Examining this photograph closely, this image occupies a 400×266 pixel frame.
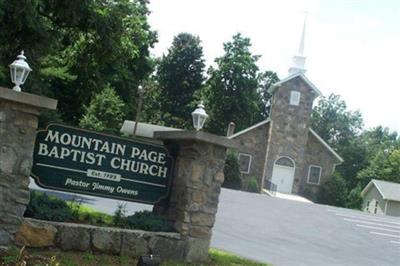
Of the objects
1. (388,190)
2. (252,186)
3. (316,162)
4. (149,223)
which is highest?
(316,162)

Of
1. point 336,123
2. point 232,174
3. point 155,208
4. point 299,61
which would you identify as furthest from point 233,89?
point 155,208

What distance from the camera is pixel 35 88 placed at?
13.5 metres

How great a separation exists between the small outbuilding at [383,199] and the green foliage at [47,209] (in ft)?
120

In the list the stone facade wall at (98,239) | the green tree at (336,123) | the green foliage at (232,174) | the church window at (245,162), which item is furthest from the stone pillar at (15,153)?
the green tree at (336,123)

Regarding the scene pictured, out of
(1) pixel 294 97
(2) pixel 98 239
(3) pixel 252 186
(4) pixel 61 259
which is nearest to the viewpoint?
(4) pixel 61 259

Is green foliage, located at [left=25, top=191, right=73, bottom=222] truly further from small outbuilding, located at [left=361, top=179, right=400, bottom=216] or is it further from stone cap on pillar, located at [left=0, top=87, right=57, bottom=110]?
small outbuilding, located at [left=361, top=179, right=400, bottom=216]

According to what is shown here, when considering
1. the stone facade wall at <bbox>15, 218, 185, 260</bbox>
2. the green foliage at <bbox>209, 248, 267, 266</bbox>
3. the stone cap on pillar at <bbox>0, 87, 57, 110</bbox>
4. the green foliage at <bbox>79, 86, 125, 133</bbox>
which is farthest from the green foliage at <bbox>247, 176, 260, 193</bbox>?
the stone cap on pillar at <bbox>0, 87, 57, 110</bbox>

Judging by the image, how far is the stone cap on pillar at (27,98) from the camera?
5.84 meters

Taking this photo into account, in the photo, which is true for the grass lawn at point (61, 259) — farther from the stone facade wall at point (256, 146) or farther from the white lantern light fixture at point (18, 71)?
the stone facade wall at point (256, 146)

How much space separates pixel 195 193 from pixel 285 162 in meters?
31.1

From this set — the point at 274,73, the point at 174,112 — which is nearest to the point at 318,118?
the point at 274,73

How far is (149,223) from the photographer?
7.17 metres

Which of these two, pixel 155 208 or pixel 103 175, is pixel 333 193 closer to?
pixel 155 208

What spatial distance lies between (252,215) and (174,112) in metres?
42.0
